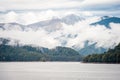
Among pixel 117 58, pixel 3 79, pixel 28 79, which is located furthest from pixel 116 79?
pixel 117 58

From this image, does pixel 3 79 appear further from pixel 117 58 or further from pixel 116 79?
pixel 117 58

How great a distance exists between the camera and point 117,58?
652ft

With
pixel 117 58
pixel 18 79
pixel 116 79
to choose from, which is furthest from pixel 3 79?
pixel 117 58

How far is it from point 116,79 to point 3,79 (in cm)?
2862

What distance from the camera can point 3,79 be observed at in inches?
3750

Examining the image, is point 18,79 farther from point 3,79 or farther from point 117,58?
point 117,58

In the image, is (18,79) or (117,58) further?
(117,58)

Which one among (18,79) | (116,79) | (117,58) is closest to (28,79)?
(18,79)

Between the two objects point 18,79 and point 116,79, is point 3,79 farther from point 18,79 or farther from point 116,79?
point 116,79

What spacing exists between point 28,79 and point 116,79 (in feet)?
72.4

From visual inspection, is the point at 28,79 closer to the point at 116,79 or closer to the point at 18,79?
the point at 18,79

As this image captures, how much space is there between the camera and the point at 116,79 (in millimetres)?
93688

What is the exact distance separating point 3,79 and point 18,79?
4.77 m

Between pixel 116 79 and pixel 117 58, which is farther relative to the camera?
pixel 117 58
